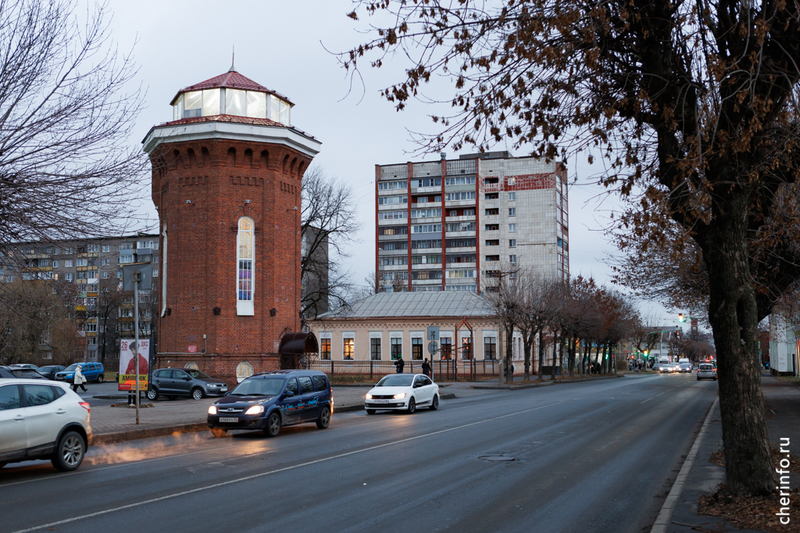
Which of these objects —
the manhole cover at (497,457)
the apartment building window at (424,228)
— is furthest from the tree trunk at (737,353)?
the apartment building window at (424,228)

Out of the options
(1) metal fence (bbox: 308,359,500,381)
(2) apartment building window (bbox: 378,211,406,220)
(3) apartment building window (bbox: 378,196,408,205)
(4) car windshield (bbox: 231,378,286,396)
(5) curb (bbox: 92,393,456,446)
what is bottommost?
(1) metal fence (bbox: 308,359,500,381)

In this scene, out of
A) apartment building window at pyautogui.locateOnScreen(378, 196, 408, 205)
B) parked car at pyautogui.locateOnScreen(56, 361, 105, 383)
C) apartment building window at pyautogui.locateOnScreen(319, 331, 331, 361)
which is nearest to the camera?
parked car at pyautogui.locateOnScreen(56, 361, 105, 383)

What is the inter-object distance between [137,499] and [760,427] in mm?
7950

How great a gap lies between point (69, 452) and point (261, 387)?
21.1ft

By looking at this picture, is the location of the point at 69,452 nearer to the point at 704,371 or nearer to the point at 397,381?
the point at 397,381

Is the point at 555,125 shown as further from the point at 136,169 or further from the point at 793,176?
the point at 136,169

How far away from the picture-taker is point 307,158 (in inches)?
1644

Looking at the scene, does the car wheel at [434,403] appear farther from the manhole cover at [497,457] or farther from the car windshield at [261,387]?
the manhole cover at [497,457]

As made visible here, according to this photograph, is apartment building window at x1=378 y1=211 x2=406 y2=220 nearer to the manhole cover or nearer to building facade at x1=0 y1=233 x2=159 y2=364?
building facade at x1=0 y1=233 x2=159 y2=364

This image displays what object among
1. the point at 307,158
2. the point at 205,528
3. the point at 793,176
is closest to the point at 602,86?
the point at 793,176

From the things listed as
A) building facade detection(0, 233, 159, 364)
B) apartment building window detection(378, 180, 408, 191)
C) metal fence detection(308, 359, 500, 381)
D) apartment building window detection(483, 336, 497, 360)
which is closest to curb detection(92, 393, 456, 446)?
building facade detection(0, 233, 159, 364)

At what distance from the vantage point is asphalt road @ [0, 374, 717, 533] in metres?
8.13

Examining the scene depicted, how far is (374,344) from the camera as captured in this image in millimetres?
61562

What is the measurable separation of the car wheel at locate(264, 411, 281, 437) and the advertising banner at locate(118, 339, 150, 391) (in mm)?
7455
